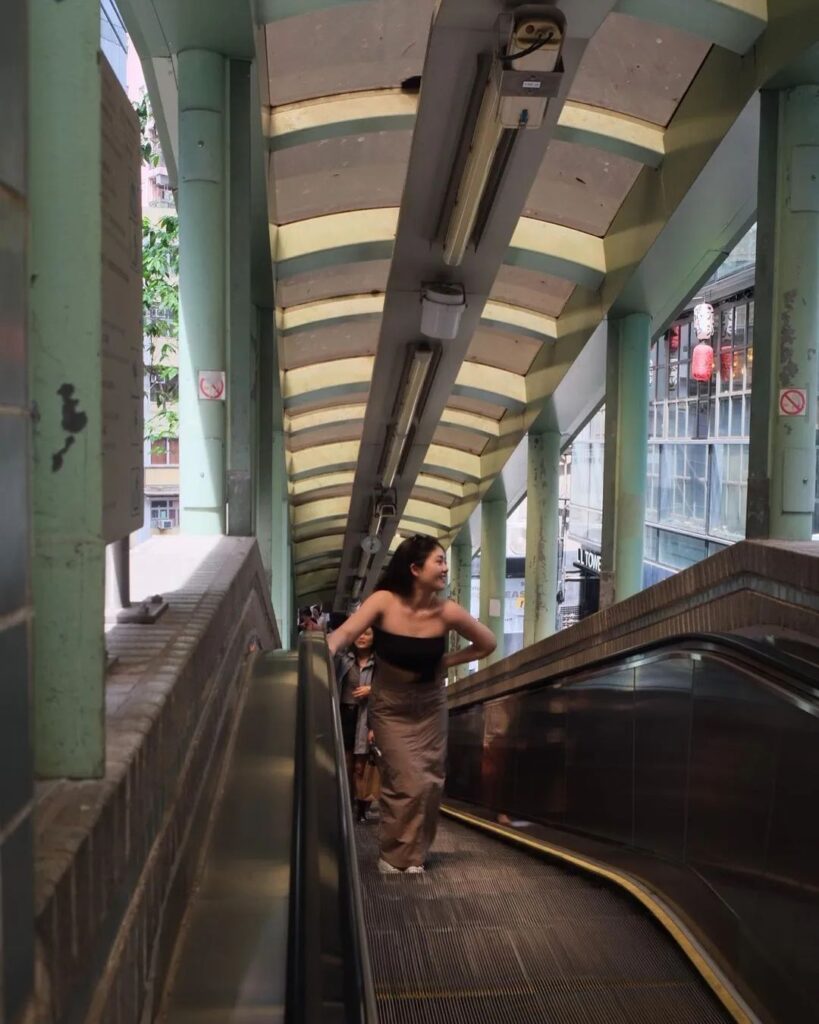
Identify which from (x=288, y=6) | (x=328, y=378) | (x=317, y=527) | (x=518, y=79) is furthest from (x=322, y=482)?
(x=518, y=79)

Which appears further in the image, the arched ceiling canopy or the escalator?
the arched ceiling canopy

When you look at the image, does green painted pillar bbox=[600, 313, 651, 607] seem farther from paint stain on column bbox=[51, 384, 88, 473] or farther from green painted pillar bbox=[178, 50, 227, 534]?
paint stain on column bbox=[51, 384, 88, 473]

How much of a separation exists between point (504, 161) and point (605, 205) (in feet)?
9.31

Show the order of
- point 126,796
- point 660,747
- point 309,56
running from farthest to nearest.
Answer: point 309,56 → point 660,747 → point 126,796

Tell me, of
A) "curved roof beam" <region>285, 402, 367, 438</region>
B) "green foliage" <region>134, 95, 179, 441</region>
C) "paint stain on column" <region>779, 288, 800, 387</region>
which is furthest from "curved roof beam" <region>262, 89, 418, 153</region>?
"curved roof beam" <region>285, 402, 367, 438</region>

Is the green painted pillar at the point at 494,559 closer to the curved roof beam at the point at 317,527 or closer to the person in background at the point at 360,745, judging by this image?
the curved roof beam at the point at 317,527

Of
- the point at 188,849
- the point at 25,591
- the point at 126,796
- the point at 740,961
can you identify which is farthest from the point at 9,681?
the point at 740,961

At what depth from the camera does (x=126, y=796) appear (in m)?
1.52

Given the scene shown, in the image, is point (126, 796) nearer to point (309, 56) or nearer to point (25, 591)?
point (25, 591)

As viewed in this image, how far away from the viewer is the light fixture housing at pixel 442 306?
785 centimetres

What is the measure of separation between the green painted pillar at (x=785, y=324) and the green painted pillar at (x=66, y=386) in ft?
16.1

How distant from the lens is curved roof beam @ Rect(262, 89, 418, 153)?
6891 millimetres

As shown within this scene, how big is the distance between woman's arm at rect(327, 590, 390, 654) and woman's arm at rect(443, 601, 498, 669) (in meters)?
0.26

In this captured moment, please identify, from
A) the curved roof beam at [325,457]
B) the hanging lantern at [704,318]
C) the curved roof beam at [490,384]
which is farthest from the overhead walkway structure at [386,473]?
the hanging lantern at [704,318]
